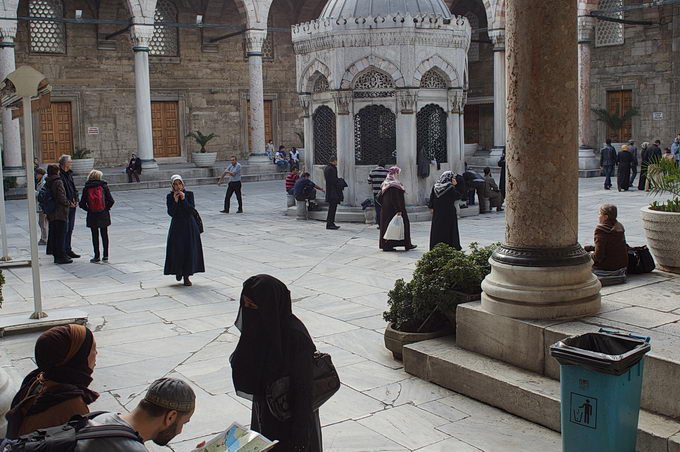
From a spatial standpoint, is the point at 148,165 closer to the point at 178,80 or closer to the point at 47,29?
the point at 178,80

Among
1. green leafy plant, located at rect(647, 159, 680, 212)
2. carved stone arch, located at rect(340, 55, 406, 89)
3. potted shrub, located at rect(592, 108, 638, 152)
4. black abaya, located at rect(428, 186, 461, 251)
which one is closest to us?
green leafy plant, located at rect(647, 159, 680, 212)

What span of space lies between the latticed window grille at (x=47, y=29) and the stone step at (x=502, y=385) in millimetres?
24365

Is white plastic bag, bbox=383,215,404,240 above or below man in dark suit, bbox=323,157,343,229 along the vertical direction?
below

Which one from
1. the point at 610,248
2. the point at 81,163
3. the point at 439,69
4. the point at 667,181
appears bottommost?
the point at 610,248

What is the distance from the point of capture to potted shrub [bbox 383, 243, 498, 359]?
21.1 ft

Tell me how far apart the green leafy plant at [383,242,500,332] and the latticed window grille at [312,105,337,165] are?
31.1 ft

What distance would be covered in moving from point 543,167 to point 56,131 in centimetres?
2456

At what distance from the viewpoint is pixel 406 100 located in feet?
50.1

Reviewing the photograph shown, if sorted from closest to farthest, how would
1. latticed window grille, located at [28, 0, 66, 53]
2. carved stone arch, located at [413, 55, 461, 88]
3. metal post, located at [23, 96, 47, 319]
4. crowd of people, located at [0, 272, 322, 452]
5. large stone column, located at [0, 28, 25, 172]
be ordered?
crowd of people, located at [0, 272, 322, 452] < metal post, located at [23, 96, 47, 319] < carved stone arch, located at [413, 55, 461, 88] < large stone column, located at [0, 28, 25, 172] < latticed window grille, located at [28, 0, 66, 53]

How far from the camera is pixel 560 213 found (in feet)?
18.6

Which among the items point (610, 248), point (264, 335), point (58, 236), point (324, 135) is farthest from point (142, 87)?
point (264, 335)

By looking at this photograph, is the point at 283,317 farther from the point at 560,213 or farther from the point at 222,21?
the point at 222,21

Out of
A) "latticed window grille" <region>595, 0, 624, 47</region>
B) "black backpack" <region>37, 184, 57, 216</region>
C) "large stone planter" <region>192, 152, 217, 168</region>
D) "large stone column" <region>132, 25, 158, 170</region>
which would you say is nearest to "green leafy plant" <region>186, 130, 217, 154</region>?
"large stone planter" <region>192, 152, 217, 168</region>

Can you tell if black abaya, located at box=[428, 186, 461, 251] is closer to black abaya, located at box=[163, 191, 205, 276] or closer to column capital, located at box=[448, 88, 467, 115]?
black abaya, located at box=[163, 191, 205, 276]
